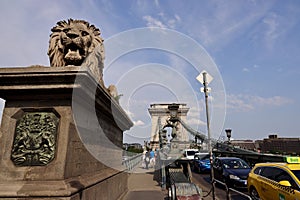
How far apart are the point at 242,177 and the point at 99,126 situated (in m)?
7.80

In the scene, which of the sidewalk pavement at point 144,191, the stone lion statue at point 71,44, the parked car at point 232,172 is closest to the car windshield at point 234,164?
the parked car at point 232,172

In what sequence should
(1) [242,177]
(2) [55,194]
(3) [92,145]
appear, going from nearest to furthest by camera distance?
(2) [55,194] → (3) [92,145] → (1) [242,177]

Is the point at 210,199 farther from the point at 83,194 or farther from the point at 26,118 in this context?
the point at 26,118

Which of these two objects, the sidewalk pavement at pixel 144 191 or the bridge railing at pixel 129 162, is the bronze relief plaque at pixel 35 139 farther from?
the bridge railing at pixel 129 162

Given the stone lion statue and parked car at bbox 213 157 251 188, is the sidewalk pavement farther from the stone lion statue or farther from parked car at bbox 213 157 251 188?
the stone lion statue

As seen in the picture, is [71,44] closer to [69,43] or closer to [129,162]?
[69,43]

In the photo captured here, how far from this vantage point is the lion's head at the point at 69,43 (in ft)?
13.9

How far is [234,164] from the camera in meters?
11.3

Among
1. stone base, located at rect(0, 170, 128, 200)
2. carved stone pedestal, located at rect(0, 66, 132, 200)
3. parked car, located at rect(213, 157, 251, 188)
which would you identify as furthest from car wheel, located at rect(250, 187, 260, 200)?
stone base, located at rect(0, 170, 128, 200)

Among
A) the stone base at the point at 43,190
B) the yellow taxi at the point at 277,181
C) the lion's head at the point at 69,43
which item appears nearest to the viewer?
the stone base at the point at 43,190

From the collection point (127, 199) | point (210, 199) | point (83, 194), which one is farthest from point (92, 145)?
point (210, 199)

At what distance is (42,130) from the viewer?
310 centimetres

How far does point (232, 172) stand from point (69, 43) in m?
9.32

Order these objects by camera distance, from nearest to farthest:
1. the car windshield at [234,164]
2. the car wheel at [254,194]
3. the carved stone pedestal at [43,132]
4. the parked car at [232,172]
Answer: the carved stone pedestal at [43,132]
the car wheel at [254,194]
the parked car at [232,172]
the car windshield at [234,164]
